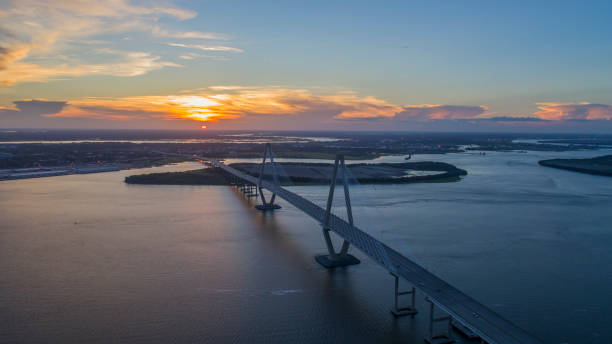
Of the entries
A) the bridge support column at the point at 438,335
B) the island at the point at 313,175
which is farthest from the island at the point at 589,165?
the bridge support column at the point at 438,335

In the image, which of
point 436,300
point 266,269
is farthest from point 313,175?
point 436,300

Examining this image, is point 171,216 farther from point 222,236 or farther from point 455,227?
point 455,227

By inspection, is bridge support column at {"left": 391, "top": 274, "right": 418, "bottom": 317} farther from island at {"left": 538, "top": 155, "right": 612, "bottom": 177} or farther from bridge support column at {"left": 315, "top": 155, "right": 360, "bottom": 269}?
island at {"left": 538, "top": 155, "right": 612, "bottom": 177}

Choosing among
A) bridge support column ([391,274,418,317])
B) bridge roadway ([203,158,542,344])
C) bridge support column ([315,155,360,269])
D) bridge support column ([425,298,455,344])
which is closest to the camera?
bridge roadway ([203,158,542,344])

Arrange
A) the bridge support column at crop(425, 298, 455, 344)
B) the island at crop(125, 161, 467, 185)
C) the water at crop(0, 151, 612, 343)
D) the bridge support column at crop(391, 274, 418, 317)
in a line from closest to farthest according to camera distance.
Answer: the bridge support column at crop(425, 298, 455, 344)
the water at crop(0, 151, 612, 343)
the bridge support column at crop(391, 274, 418, 317)
the island at crop(125, 161, 467, 185)

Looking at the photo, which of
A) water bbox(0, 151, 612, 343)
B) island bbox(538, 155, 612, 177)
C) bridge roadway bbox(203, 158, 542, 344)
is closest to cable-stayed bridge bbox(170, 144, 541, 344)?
bridge roadway bbox(203, 158, 542, 344)

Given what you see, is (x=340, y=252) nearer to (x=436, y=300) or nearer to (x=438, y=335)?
(x=438, y=335)

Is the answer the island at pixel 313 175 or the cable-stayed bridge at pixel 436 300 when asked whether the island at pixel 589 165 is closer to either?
the island at pixel 313 175
